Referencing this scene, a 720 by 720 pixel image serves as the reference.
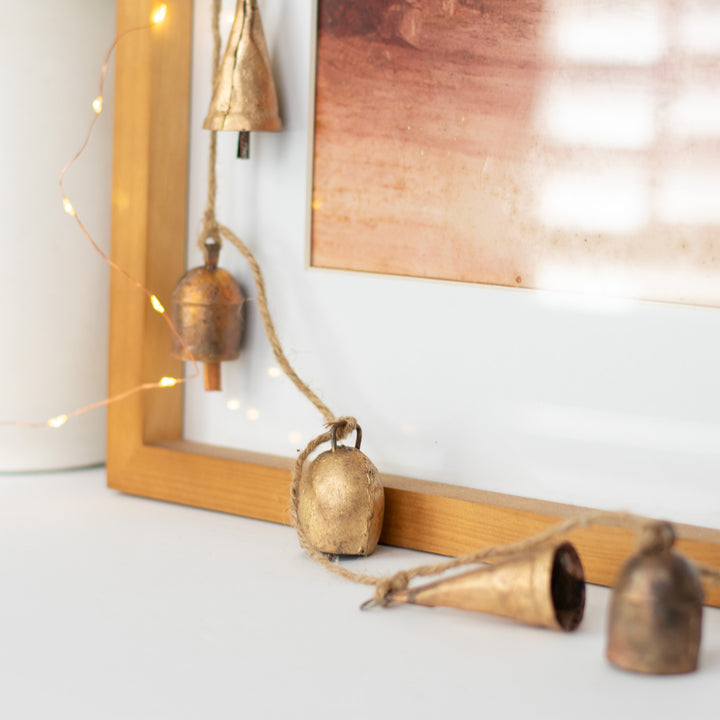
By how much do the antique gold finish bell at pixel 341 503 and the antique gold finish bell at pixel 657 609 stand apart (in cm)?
24

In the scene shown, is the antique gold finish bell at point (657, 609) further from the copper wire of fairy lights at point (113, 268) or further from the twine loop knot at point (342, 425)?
the copper wire of fairy lights at point (113, 268)

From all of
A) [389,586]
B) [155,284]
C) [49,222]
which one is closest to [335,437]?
[389,586]

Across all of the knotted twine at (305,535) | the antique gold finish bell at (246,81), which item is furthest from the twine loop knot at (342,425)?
the antique gold finish bell at (246,81)

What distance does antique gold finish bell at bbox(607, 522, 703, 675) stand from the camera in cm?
61

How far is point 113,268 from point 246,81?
0.72 feet

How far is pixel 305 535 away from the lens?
0.83m

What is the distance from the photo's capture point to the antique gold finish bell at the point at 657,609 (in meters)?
0.61

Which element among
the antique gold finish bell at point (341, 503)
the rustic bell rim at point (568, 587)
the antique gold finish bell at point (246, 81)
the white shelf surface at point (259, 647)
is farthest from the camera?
the antique gold finish bell at point (246, 81)

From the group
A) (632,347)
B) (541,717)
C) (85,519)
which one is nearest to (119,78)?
(85,519)

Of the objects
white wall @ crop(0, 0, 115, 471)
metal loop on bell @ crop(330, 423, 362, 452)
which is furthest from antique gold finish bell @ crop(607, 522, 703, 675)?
white wall @ crop(0, 0, 115, 471)

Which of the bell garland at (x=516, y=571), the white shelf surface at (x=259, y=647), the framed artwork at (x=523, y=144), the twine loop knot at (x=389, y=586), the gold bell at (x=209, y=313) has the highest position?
the framed artwork at (x=523, y=144)

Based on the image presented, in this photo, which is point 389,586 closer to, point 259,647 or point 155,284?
point 259,647

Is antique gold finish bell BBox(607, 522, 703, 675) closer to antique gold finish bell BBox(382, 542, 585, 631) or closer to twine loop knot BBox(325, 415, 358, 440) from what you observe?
antique gold finish bell BBox(382, 542, 585, 631)

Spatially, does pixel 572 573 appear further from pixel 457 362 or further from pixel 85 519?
pixel 85 519
